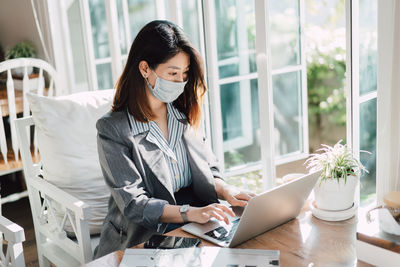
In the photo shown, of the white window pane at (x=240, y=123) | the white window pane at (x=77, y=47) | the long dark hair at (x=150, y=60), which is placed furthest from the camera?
the white window pane at (x=77, y=47)

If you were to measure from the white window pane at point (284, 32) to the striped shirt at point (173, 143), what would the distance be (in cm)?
53

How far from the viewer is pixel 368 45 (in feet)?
5.21

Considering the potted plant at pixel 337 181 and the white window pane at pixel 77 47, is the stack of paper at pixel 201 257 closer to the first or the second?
the potted plant at pixel 337 181

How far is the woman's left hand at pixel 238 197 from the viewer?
1577 mm

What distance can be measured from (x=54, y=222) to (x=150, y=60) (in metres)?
0.83

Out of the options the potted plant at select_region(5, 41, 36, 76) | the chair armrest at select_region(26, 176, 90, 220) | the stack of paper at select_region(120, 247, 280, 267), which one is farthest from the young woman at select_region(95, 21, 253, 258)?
the potted plant at select_region(5, 41, 36, 76)

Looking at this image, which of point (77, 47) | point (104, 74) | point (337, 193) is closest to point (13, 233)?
point (337, 193)

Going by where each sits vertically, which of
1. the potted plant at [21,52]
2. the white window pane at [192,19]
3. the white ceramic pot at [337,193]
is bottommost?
the white ceramic pot at [337,193]

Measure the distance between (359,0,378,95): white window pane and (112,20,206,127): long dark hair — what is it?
54cm

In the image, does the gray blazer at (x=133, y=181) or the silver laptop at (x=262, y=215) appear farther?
the gray blazer at (x=133, y=181)

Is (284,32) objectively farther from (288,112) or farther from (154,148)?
(154,148)

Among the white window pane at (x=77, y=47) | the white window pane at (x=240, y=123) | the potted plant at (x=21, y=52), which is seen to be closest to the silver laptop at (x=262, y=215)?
the white window pane at (x=240, y=123)

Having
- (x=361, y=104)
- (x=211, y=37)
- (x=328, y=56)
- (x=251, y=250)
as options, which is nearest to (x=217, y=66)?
(x=211, y=37)

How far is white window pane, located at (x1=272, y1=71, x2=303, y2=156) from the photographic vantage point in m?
2.12
